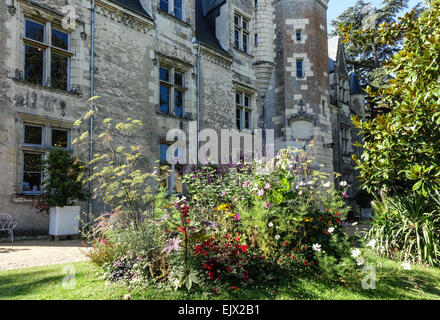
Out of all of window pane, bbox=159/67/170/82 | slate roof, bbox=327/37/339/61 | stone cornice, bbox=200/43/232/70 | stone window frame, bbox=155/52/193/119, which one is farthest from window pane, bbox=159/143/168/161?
slate roof, bbox=327/37/339/61

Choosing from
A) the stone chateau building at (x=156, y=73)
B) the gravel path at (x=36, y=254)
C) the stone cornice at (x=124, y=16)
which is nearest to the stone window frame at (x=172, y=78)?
the stone chateau building at (x=156, y=73)

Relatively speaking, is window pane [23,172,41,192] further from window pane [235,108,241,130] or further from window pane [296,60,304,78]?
window pane [296,60,304,78]

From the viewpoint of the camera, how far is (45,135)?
783 cm

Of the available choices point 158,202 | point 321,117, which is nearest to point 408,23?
point 158,202

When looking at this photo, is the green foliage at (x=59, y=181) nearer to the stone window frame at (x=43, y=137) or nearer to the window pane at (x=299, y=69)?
the stone window frame at (x=43, y=137)

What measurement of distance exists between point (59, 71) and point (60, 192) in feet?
11.8

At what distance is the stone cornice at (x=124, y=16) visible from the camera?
360 inches

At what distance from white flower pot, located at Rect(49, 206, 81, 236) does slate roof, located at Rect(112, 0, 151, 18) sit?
264 inches

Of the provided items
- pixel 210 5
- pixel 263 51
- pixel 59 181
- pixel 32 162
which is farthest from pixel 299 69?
pixel 32 162

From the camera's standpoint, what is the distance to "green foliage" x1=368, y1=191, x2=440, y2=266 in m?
5.17

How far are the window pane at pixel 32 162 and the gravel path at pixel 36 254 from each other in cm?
187

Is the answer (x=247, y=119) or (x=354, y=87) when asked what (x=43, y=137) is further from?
(x=354, y=87)

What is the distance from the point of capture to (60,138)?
8.16 m
